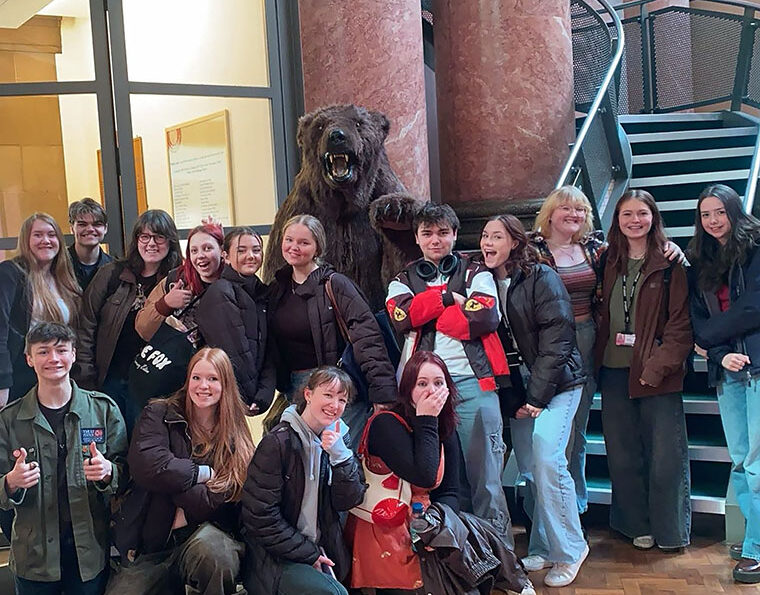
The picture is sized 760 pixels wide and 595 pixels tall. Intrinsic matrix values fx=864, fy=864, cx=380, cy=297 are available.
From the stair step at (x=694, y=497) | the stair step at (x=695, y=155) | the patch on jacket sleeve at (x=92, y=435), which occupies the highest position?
the stair step at (x=695, y=155)

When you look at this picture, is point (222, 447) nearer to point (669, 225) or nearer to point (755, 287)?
point (755, 287)

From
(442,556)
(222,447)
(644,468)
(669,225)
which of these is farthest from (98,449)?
(669,225)

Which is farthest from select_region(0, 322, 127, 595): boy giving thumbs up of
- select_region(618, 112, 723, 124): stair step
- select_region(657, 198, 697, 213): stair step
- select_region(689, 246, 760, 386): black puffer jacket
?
select_region(618, 112, 723, 124): stair step

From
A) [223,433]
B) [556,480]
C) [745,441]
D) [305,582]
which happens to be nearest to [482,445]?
[556,480]

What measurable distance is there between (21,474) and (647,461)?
265 cm

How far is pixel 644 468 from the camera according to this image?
396 centimetres

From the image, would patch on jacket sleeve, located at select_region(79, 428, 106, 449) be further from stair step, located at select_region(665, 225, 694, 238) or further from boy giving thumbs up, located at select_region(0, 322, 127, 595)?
stair step, located at select_region(665, 225, 694, 238)

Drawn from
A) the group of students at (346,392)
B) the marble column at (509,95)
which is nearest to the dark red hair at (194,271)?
the group of students at (346,392)

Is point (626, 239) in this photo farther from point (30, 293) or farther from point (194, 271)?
point (30, 293)

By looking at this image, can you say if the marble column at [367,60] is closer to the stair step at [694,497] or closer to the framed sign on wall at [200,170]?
the framed sign on wall at [200,170]

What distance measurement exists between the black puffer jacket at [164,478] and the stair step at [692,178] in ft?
15.2

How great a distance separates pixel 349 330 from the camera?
137 inches

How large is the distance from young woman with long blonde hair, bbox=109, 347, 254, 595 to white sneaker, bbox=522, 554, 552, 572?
4.22ft

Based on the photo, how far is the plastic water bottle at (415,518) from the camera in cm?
323
